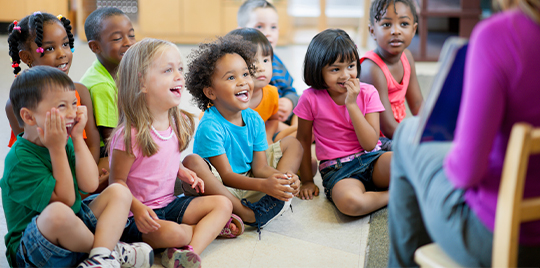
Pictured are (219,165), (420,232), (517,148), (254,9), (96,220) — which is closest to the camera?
(517,148)

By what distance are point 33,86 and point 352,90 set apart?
40.5 inches

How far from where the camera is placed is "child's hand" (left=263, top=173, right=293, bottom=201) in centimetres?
156

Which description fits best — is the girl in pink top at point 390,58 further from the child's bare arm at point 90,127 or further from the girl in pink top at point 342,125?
the child's bare arm at point 90,127

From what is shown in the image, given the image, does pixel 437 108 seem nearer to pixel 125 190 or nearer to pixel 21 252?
pixel 125 190

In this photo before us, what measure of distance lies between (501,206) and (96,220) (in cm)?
102

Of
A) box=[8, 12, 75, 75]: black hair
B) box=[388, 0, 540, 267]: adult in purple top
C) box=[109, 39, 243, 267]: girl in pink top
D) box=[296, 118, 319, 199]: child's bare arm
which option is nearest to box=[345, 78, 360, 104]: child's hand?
box=[296, 118, 319, 199]: child's bare arm

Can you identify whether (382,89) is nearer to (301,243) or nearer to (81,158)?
(301,243)

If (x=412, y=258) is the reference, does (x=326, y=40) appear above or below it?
above

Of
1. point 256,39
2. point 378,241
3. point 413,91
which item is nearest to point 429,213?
point 378,241

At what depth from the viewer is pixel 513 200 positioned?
0.76m

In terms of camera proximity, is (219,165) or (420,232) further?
(219,165)

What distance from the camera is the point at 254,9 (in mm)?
2504

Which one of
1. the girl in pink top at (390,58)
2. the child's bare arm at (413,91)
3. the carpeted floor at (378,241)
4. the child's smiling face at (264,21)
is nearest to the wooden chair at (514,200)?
the carpeted floor at (378,241)

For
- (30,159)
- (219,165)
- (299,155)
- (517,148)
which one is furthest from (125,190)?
(517,148)
